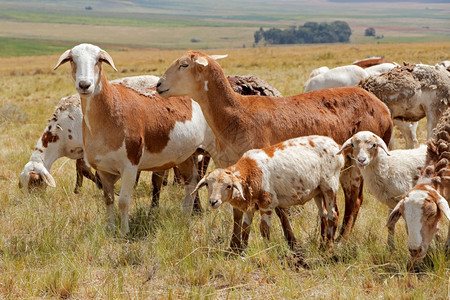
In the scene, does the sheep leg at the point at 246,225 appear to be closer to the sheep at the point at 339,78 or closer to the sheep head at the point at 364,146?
the sheep head at the point at 364,146

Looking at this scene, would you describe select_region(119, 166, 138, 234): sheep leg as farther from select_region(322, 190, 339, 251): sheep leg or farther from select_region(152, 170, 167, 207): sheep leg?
select_region(322, 190, 339, 251): sheep leg

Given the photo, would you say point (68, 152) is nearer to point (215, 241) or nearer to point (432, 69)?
point (215, 241)

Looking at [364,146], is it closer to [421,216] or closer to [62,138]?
[421,216]

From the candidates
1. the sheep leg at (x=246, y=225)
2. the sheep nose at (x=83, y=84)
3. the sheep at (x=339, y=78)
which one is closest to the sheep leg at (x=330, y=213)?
the sheep leg at (x=246, y=225)

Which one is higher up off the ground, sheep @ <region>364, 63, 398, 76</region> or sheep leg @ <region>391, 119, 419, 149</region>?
sheep @ <region>364, 63, 398, 76</region>

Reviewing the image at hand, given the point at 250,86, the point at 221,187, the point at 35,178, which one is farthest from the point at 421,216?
the point at 35,178

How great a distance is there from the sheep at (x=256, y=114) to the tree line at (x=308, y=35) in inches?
6368

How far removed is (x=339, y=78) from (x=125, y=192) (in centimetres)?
742

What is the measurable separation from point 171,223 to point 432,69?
584cm

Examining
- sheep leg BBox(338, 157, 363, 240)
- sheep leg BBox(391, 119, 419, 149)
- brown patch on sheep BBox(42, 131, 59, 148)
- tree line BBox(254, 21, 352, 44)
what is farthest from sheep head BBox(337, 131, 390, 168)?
tree line BBox(254, 21, 352, 44)

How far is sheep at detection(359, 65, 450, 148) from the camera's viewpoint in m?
9.80

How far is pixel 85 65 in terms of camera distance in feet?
21.6

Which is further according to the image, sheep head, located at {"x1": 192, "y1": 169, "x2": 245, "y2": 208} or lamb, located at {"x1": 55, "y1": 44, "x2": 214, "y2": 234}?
lamb, located at {"x1": 55, "y1": 44, "x2": 214, "y2": 234}

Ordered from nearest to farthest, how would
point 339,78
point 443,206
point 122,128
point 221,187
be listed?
point 443,206 → point 221,187 → point 122,128 → point 339,78
